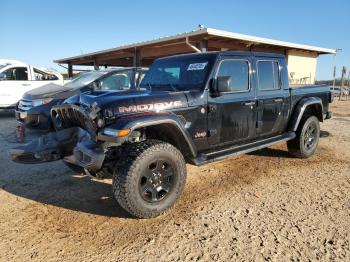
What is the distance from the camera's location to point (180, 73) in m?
4.44

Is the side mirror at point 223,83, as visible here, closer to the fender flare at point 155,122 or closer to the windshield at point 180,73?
the windshield at point 180,73

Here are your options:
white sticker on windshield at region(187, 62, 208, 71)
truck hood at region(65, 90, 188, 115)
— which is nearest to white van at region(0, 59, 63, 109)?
white sticker on windshield at region(187, 62, 208, 71)

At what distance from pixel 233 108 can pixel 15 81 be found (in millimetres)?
9978

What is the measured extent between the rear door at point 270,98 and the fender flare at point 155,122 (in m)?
1.56

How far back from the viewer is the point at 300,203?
12.5 feet

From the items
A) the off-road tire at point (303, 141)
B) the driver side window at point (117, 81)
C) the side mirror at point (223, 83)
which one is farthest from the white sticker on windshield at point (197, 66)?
the driver side window at point (117, 81)

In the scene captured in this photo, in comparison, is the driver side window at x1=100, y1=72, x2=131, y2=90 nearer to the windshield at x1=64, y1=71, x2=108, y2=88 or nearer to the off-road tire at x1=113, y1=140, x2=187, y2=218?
the windshield at x1=64, y1=71, x2=108, y2=88

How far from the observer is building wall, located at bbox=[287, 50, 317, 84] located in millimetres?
17487

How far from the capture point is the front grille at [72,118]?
11.1 feet

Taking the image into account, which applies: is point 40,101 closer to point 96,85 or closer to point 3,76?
point 96,85

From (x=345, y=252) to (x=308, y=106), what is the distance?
141 inches

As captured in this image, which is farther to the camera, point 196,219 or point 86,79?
point 86,79

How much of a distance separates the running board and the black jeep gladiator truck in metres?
0.02

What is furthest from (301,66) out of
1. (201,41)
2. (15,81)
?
(15,81)
